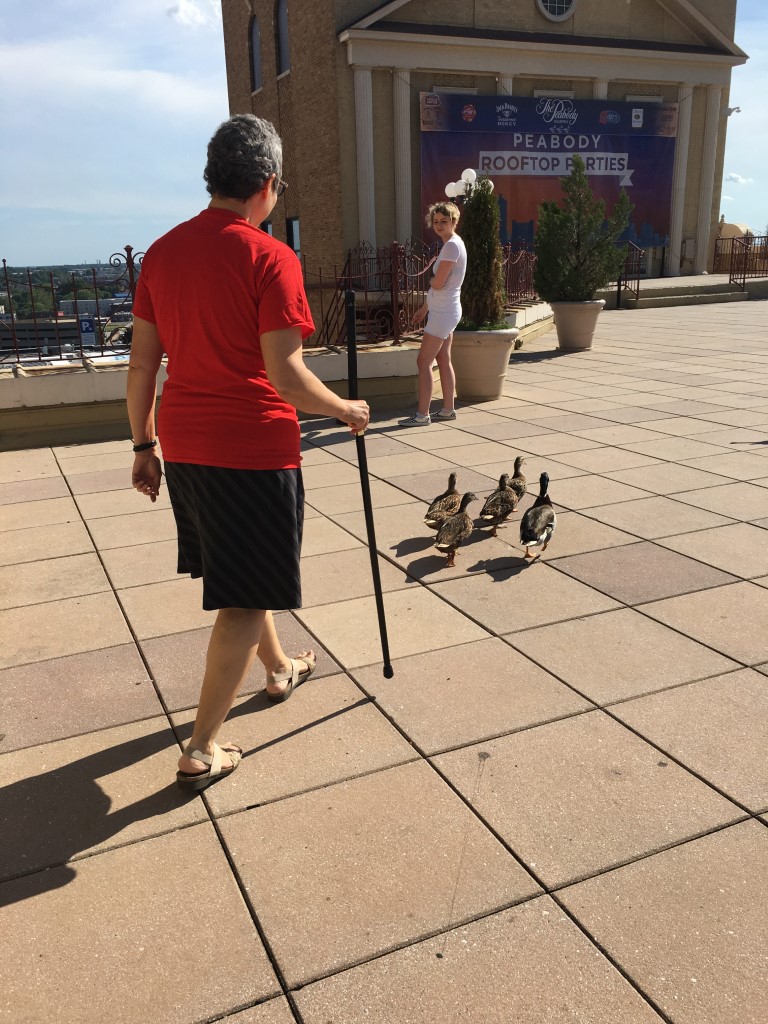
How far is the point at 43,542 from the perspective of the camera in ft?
18.3

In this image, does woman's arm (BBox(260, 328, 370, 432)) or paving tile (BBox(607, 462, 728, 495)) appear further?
paving tile (BBox(607, 462, 728, 495))

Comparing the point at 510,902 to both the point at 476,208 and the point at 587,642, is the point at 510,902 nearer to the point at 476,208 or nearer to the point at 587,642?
the point at 587,642

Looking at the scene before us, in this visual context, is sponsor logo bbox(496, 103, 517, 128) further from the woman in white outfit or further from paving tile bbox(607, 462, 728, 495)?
paving tile bbox(607, 462, 728, 495)

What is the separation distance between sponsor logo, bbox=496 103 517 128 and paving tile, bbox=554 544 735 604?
77.3ft

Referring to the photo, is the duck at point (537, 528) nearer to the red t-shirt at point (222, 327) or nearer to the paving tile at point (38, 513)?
the red t-shirt at point (222, 327)

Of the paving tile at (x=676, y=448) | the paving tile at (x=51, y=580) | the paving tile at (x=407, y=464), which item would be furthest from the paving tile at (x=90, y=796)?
the paving tile at (x=676, y=448)

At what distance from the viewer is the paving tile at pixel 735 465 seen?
21.9 feet

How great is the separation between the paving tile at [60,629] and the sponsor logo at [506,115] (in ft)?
80.6

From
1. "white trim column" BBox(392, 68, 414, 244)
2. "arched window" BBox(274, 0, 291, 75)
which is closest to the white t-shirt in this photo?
"white trim column" BBox(392, 68, 414, 244)

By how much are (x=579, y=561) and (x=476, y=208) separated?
19.9ft

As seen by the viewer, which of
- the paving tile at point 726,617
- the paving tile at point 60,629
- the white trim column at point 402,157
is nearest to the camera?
the paving tile at point 726,617

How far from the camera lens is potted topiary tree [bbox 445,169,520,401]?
380 inches

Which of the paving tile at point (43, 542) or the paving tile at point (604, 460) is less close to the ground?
the paving tile at point (604, 460)

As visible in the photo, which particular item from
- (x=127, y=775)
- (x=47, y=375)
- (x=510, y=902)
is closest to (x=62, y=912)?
(x=127, y=775)
